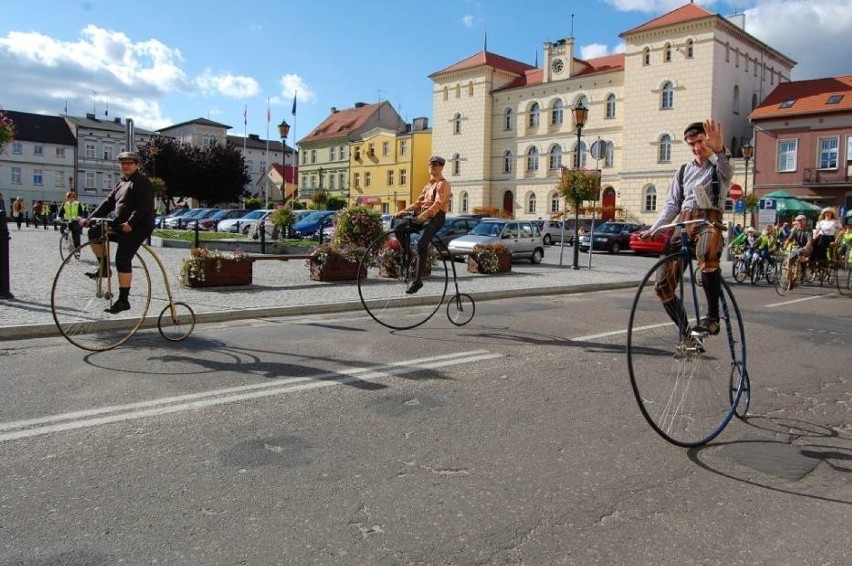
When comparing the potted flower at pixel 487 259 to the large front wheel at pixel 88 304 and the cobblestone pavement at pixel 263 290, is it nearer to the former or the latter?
the cobblestone pavement at pixel 263 290

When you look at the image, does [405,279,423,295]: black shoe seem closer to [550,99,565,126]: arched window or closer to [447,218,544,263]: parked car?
[447,218,544,263]: parked car

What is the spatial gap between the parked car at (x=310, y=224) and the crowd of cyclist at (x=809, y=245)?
21663mm

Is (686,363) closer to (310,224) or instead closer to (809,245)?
(809,245)

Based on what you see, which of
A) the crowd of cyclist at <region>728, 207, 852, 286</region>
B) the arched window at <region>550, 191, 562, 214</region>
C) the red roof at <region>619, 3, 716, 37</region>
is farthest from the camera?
the arched window at <region>550, 191, 562, 214</region>

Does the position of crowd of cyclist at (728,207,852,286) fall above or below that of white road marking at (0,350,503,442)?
above

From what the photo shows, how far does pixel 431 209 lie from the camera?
853 centimetres

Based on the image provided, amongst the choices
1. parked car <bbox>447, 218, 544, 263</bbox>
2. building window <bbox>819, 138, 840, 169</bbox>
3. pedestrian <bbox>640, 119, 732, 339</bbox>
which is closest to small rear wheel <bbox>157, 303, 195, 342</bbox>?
pedestrian <bbox>640, 119, 732, 339</bbox>

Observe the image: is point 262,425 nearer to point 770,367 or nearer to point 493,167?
point 770,367

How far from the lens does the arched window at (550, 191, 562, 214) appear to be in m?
67.4

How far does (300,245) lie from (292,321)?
601 inches

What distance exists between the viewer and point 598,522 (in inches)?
137

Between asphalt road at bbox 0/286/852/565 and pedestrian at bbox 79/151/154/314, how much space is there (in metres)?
0.97

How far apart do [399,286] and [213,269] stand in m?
4.06

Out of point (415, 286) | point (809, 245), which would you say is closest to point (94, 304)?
point (415, 286)
